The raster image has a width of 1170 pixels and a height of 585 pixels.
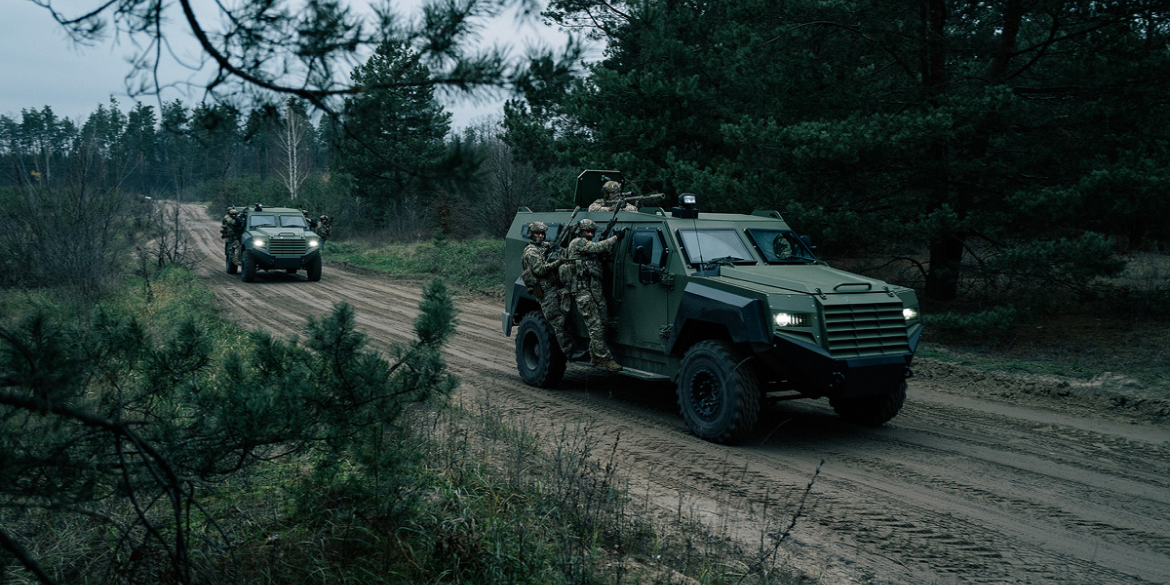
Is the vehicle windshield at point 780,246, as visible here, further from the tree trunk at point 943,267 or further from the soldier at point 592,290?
the tree trunk at point 943,267

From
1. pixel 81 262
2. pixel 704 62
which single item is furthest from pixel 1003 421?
pixel 81 262

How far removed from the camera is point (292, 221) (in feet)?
68.6

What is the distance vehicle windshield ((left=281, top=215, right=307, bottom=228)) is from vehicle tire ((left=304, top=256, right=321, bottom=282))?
4.14 feet

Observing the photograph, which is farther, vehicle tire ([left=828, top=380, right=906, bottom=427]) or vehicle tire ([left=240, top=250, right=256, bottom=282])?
vehicle tire ([left=240, top=250, right=256, bottom=282])

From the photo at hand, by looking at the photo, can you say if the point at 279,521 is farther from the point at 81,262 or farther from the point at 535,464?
the point at 81,262

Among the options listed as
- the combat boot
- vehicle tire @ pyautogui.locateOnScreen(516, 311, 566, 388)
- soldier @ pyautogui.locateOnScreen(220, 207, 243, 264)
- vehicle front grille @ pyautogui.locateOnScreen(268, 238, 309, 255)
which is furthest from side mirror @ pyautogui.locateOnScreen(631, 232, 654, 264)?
soldier @ pyautogui.locateOnScreen(220, 207, 243, 264)

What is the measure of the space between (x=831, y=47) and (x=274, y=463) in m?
11.7

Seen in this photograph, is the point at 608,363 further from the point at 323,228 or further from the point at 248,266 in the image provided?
the point at 323,228

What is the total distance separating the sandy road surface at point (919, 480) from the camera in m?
4.29

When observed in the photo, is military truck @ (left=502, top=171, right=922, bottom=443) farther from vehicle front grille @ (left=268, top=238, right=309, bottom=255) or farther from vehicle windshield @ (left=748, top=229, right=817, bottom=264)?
vehicle front grille @ (left=268, top=238, right=309, bottom=255)

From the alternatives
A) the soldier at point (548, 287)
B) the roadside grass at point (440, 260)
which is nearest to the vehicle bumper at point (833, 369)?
the soldier at point (548, 287)

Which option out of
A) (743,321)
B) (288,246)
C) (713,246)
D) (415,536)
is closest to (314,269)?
(288,246)

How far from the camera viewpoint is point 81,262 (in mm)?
12641

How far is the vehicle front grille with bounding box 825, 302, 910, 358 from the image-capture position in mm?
6023
